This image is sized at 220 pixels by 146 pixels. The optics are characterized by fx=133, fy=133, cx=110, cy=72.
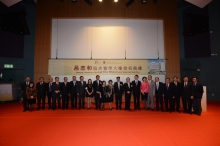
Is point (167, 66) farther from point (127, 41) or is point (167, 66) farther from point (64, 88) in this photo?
point (64, 88)

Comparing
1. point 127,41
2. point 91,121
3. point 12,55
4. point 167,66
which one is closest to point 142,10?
point 127,41

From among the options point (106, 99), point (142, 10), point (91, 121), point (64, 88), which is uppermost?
point (142, 10)

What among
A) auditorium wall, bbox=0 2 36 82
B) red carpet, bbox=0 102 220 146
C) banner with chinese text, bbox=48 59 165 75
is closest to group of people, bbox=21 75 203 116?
red carpet, bbox=0 102 220 146

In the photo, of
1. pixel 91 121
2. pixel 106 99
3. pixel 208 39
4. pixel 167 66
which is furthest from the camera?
pixel 208 39

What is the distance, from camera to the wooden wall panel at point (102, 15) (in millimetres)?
7211

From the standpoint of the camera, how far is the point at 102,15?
735 cm

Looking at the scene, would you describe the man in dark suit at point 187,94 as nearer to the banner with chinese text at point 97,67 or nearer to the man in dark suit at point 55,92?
the banner with chinese text at point 97,67

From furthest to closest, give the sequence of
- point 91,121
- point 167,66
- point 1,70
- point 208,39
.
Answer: point 1,70, point 208,39, point 167,66, point 91,121

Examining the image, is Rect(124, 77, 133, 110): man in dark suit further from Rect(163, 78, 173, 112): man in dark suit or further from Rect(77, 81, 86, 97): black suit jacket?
Rect(77, 81, 86, 97): black suit jacket

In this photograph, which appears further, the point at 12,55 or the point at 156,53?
the point at 12,55

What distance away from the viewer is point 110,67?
23.3 ft

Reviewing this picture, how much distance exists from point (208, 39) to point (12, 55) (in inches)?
472

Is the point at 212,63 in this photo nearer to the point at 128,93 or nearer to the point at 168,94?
the point at 168,94

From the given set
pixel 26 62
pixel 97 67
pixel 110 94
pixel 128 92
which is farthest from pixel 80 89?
pixel 26 62
